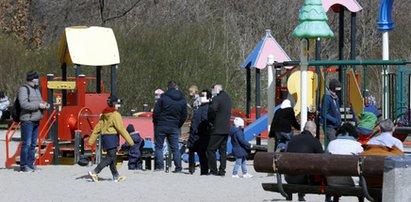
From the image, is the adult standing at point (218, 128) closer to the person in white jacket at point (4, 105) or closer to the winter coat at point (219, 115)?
the winter coat at point (219, 115)

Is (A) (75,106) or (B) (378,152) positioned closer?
(B) (378,152)

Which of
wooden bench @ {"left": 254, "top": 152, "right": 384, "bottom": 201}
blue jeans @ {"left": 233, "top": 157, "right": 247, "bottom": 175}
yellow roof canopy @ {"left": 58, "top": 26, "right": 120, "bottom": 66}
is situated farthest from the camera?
yellow roof canopy @ {"left": 58, "top": 26, "right": 120, "bottom": 66}

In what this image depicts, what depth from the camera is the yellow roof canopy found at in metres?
28.7

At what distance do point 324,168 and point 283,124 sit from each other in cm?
636

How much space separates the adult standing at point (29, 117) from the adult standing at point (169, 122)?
2080mm

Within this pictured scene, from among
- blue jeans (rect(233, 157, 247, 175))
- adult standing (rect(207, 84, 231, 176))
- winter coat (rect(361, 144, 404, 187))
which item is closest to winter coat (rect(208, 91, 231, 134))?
adult standing (rect(207, 84, 231, 176))

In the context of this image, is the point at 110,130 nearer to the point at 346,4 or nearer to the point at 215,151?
the point at 215,151

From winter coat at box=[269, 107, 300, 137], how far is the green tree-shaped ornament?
1.49m

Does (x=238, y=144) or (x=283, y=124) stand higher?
(x=283, y=124)

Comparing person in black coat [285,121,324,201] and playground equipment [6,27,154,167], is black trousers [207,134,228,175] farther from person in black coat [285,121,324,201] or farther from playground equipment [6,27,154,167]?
person in black coat [285,121,324,201]

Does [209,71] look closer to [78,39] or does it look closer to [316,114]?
[78,39]

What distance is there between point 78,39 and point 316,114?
8945 mm

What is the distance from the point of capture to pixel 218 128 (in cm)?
2309

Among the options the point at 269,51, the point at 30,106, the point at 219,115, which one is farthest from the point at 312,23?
the point at 269,51
